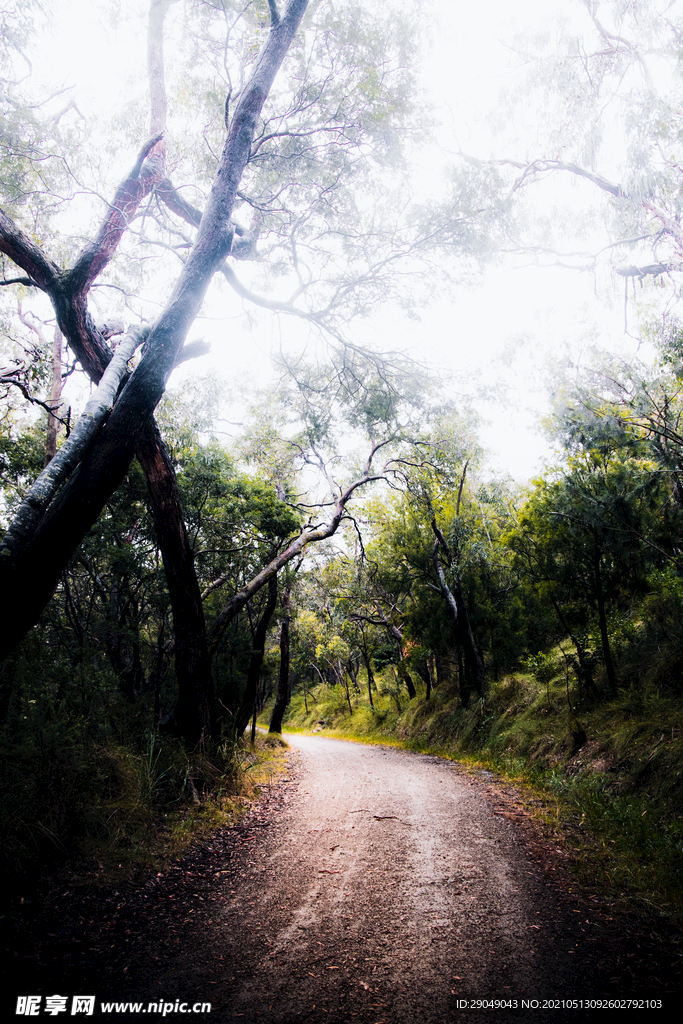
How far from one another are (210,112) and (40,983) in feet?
34.7

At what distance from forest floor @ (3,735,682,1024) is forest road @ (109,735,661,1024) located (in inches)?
0.5

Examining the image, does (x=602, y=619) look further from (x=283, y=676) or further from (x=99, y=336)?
(x=283, y=676)

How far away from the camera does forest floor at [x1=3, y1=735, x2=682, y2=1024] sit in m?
2.27

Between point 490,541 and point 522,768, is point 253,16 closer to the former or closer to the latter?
point 490,541

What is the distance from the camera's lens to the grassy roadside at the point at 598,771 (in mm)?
3668

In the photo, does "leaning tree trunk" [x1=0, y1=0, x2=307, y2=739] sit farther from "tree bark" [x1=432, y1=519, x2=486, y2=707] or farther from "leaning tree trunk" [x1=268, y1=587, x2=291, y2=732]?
"leaning tree trunk" [x1=268, y1=587, x2=291, y2=732]

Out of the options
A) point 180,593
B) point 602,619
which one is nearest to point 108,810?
point 180,593

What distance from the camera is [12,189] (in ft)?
22.3

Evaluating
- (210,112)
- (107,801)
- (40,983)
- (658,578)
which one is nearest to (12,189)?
(210,112)

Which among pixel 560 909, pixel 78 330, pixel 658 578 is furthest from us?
pixel 658 578

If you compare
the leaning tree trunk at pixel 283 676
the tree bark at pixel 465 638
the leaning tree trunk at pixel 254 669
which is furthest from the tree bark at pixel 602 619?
the leaning tree trunk at pixel 283 676

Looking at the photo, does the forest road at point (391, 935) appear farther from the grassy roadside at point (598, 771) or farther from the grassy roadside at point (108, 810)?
the grassy roadside at point (108, 810)

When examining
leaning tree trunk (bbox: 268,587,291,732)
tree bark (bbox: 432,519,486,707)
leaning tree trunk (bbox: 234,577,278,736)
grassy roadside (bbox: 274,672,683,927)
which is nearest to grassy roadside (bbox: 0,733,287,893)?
leaning tree trunk (bbox: 234,577,278,736)

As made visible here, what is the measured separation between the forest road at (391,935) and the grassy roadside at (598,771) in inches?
21.8
